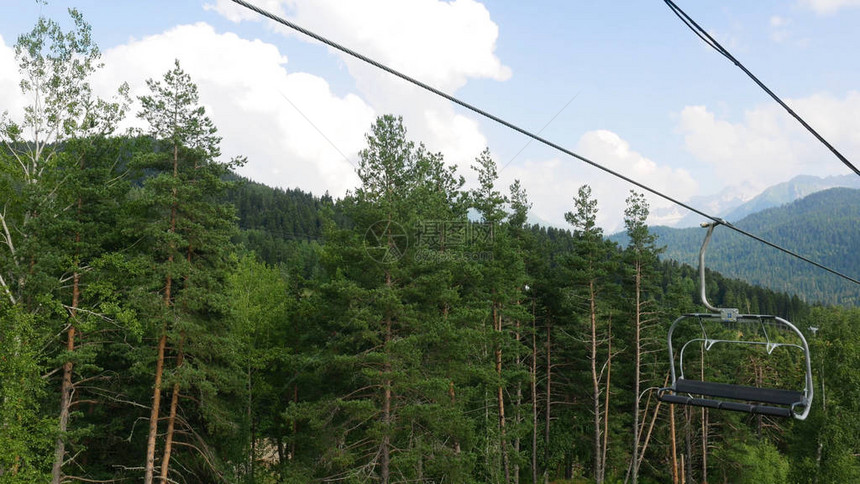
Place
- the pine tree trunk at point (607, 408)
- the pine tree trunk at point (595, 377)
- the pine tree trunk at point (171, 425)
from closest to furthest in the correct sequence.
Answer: the pine tree trunk at point (171, 425) → the pine tree trunk at point (595, 377) → the pine tree trunk at point (607, 408)

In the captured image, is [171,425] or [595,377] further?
[595,377]

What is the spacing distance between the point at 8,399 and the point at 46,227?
4.74 metres

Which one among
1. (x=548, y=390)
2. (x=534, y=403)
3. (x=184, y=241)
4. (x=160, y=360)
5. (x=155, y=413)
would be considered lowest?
(x=534, y=403)

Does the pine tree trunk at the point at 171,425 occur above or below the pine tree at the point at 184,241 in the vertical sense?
below

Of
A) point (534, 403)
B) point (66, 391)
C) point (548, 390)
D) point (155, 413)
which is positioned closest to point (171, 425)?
point (155, 413)

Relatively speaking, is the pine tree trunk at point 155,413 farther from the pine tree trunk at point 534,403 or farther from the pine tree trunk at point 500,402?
the pine tree trunk at point 534,403

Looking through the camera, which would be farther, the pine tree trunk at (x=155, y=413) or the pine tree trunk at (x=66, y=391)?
the pine tree trunk at (x=155, y=413)

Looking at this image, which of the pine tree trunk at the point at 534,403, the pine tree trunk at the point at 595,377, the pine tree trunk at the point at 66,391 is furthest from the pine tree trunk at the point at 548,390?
the pine tree trunk at the point at 66,391

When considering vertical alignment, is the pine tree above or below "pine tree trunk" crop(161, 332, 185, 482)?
above

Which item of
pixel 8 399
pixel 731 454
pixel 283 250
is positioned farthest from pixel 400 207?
pixel 283 250

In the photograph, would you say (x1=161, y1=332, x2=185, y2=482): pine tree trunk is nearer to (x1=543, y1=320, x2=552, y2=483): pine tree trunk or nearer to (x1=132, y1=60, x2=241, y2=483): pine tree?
(x1=132, y1=60, x2=241, y2=483): pine tree

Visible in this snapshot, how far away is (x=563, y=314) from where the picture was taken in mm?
30609

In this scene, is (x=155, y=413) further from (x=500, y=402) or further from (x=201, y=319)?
(x=500, y=402)

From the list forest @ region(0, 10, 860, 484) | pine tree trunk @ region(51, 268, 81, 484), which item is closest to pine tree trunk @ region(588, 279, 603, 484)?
forest @ region(0, 10, 860, 484)
